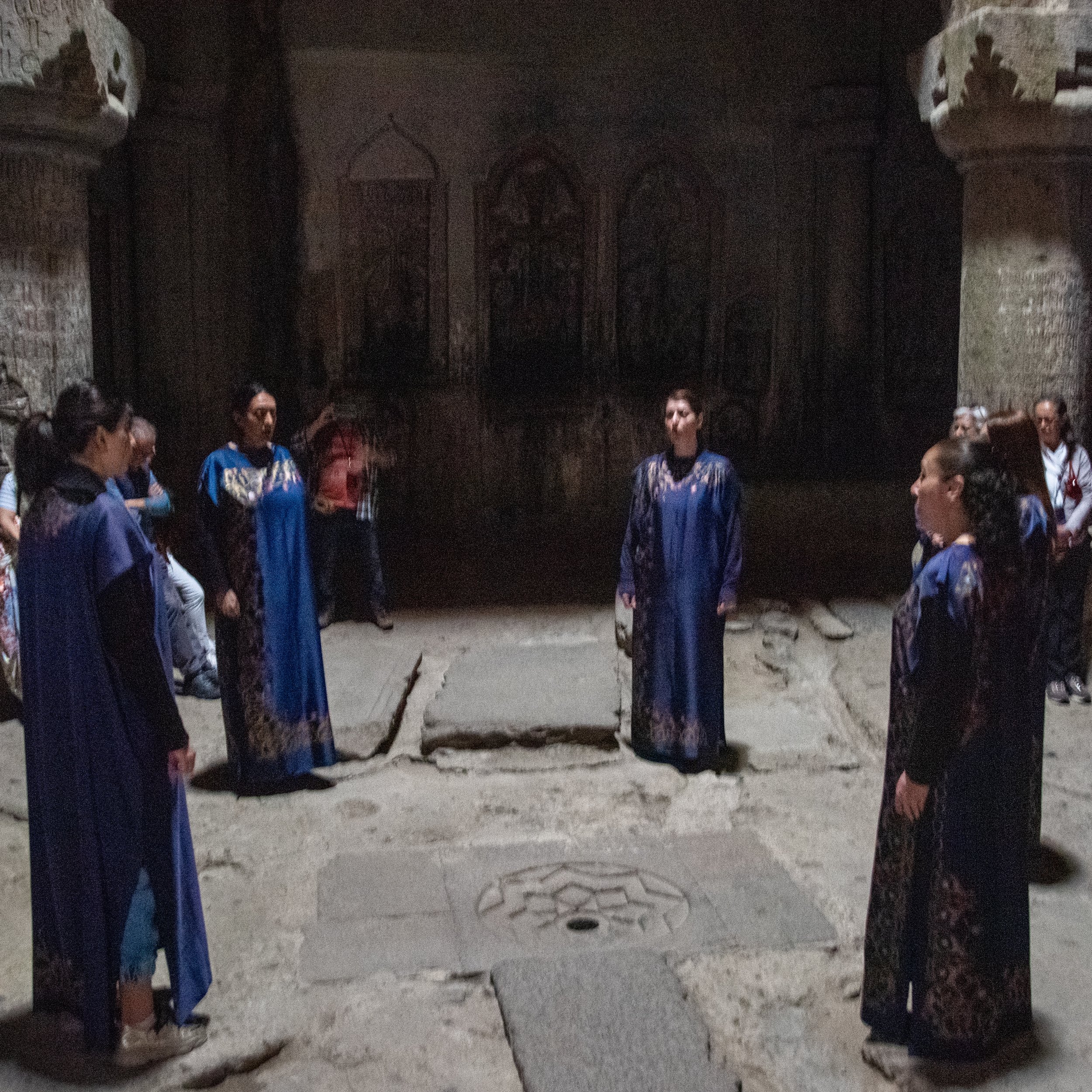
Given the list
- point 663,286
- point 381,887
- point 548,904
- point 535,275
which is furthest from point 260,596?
point 663,286

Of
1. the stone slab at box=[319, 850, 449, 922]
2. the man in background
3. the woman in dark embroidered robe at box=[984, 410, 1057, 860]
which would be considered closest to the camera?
the woman in dark embroidered robe at box=[984, 410, 1057, 860]

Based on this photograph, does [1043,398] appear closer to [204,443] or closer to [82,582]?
[82,582]

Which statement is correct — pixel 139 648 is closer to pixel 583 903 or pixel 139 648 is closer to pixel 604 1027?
pixel 604 1027

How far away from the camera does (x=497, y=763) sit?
571cm

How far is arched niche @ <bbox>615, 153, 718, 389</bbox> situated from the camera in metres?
10.2

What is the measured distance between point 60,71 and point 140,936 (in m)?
3.80

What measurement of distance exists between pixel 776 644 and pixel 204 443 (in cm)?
455

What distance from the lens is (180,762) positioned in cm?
315

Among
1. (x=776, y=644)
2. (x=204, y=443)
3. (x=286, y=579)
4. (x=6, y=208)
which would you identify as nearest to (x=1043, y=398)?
(x=776, y=644)

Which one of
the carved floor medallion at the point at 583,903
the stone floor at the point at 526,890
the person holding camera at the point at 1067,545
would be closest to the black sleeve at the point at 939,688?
the stone floor at the point at 526,890

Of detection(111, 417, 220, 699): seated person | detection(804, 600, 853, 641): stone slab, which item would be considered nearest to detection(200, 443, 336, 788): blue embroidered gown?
detection(111, 417, 220, 699): seated person

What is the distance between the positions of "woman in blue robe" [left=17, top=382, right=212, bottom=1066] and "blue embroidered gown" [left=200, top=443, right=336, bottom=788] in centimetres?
187

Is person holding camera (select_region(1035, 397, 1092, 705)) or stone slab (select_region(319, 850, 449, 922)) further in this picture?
person holding camera (select_region(1035, 397, 1092, 705))

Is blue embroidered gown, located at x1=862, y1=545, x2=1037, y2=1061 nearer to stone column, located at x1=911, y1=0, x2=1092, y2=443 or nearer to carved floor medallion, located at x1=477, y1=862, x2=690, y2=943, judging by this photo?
carved floor medallion, located at x1=477, y1=862, x2=690, y2=943
